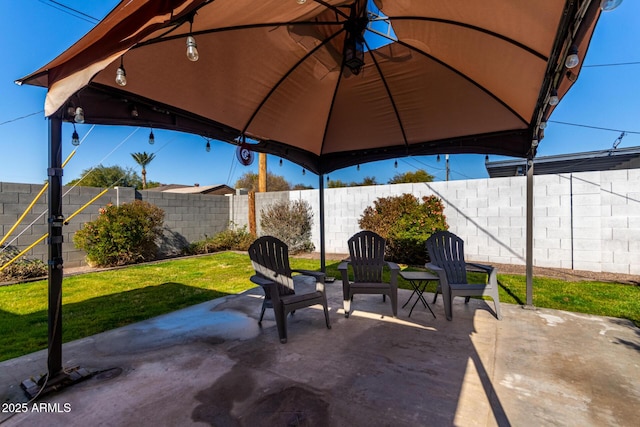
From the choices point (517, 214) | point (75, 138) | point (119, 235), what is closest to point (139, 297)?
point (75, 138)

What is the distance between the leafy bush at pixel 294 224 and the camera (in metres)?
9.56

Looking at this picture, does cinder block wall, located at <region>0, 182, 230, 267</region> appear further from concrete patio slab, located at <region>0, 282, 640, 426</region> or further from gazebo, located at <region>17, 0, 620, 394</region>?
gazebo, located at <region>17, 0, 620, 394</region>

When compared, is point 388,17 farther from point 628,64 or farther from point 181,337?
point 628,64

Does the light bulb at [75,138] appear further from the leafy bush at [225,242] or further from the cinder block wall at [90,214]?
the leafy bush at [225,242]

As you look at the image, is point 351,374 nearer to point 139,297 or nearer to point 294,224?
point 139,297

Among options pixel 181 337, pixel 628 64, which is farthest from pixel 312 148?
pixel 628 64

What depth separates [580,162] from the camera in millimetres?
9953

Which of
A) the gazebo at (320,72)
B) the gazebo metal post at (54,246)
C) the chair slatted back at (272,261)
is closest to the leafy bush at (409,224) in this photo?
the gazebo at (320,72)

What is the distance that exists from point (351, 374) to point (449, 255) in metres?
2.40

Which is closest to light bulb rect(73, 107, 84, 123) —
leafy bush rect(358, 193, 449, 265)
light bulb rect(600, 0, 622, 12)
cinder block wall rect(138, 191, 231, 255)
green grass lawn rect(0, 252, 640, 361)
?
green grass lawn rect(0, 252, 640, 361)

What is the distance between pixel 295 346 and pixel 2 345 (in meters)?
2.89

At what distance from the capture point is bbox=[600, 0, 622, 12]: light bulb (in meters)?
1.20

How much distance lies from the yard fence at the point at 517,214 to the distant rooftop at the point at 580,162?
2447 mm

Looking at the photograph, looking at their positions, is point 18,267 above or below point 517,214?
below
